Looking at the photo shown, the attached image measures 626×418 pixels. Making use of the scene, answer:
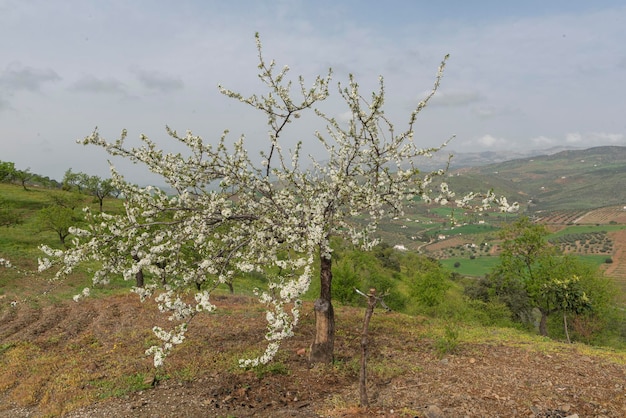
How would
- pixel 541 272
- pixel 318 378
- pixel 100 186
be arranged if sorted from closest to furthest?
pixel 318 378
pixel 541 272
pixel 100 186

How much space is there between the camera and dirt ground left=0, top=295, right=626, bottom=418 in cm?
1063

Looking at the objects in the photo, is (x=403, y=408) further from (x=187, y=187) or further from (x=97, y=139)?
(x=97, y=139)

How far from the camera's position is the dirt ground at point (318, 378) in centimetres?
1063

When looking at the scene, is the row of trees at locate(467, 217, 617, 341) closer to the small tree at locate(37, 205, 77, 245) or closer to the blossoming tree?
the blossoming tree

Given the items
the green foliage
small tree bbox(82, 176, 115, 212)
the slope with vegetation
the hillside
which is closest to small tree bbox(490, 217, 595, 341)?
the green foliage

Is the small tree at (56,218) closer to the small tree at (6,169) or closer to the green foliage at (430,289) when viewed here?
the green foliage at (430,289)

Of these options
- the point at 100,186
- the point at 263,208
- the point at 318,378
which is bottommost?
the point at 318,378

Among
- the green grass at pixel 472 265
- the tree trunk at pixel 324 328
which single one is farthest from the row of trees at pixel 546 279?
the green grass at pixel 472 265

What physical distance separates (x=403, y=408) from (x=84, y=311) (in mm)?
21406

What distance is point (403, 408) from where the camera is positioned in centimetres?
1024

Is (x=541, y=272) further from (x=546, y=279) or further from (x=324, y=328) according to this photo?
(x=324, y=328)

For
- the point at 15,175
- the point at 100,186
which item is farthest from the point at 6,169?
the point at 100,186

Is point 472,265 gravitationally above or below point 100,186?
below

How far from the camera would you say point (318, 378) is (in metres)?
12.7
